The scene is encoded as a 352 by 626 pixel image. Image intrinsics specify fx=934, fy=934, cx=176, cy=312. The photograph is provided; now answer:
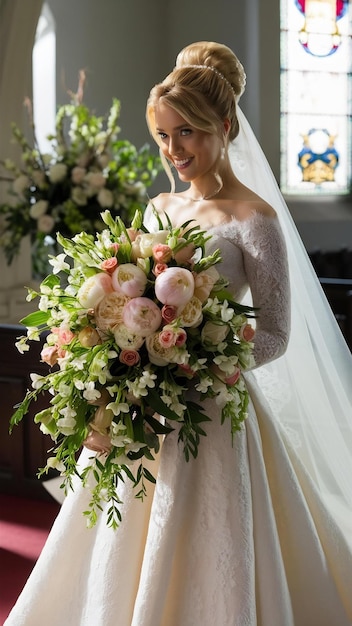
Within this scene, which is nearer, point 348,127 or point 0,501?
point 0,501

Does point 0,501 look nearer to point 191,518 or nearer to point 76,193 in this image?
point 76,193

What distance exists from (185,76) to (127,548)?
152 cm

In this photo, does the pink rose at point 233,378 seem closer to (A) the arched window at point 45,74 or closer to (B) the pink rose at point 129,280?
(B) the pink rose at point 129,280

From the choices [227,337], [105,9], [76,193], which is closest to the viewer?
[227,337]

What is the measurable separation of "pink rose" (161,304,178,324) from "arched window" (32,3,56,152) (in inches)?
240

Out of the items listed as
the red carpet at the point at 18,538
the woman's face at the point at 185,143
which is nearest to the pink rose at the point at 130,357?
the woman's face at the point at 185,143

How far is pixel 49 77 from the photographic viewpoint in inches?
335

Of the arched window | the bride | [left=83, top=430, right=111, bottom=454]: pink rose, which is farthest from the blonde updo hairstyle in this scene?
the arched window

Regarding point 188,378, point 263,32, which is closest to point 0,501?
point 188,378

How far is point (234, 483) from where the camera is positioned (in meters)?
2.89

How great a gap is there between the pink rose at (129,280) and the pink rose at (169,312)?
0.30 ft

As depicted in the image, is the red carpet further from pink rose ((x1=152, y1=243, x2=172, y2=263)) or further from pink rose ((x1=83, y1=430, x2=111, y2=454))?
pink rose ((x1=152, y1=243, x2=172, y2=263))

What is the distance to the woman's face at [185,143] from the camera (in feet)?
9.82

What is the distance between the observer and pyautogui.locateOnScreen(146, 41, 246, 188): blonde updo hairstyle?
9.74 ft
